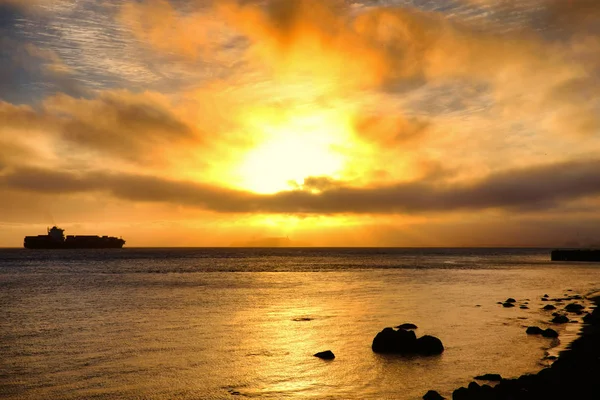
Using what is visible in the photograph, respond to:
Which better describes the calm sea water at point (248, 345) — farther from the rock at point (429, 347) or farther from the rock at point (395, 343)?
the rock at point (395, 343)

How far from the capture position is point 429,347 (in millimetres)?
34688

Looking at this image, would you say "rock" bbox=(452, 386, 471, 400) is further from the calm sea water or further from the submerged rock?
the submerged rock

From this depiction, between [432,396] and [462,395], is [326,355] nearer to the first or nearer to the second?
[432,396]

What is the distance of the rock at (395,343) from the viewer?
1380 inches

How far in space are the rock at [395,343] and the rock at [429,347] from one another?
418 millimetres

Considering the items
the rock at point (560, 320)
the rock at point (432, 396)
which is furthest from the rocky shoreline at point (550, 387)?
the rock at point (560, 320)

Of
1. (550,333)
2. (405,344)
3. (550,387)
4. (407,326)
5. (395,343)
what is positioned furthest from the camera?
(407,326)

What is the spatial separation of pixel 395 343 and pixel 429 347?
2261mm

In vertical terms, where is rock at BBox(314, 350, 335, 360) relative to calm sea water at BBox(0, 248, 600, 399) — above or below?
above

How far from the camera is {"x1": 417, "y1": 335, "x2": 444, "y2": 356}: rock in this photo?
3448cm

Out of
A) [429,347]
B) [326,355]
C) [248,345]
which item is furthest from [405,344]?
[248,345]

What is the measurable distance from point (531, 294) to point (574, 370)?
5792 centimetres

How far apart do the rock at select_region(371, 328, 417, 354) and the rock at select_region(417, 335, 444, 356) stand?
0.42 metres

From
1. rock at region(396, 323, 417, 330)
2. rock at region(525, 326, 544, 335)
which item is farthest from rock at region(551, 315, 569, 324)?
rock at region(396, 323, 417, 330)
